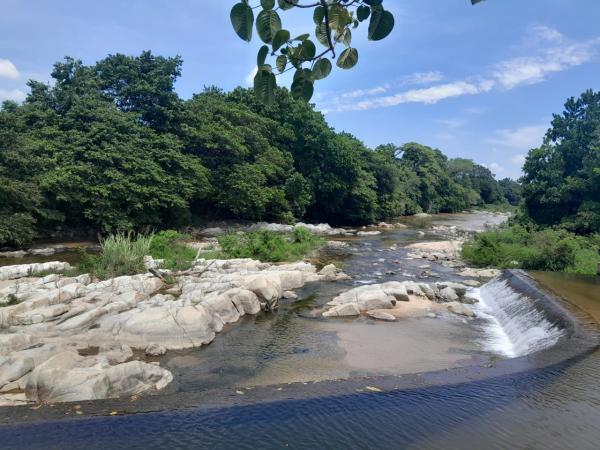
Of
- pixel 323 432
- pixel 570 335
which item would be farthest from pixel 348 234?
pixel 323 432

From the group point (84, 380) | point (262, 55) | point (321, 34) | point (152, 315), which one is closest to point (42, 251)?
point (152, 315)

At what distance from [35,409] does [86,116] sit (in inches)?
799

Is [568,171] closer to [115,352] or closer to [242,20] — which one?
[115,352]

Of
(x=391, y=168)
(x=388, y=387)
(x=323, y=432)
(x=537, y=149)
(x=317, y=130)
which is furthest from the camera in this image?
(x=391, y=168)

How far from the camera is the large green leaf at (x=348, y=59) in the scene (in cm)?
226

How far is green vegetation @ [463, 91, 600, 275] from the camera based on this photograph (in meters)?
16.4

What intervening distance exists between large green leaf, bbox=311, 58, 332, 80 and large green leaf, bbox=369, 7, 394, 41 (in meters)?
0.28

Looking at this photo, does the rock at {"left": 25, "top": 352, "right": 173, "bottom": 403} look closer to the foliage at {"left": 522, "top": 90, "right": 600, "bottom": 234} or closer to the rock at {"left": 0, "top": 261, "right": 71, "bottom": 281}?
the rock at {"left": 0, "top": 261, "right": 71, "bottom": 281}

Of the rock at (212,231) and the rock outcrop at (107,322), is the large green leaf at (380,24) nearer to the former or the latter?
the rock outcrop at (107,322)

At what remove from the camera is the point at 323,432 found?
15.6 feet

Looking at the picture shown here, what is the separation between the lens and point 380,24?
194 centimetres

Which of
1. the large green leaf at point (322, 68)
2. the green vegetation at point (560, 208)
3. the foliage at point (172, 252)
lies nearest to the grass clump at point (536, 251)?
the green vegetation at point (560, 208)

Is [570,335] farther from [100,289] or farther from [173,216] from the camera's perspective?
[173,216]

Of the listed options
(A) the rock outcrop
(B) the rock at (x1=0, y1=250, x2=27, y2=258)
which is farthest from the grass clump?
(B) the rock at (x1=0, y1=250, x2=27, y2=258)
